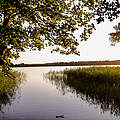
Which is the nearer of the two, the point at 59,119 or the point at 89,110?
the point at 59,119

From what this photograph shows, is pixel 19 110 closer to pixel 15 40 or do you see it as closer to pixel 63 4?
pixel 15 40

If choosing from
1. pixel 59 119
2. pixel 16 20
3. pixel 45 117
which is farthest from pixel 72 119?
pixel 16 20

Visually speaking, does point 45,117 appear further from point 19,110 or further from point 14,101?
point 14,101

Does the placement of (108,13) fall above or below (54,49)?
above

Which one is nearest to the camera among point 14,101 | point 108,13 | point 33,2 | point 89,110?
point 108,13

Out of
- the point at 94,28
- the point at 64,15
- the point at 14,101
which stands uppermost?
the point at 64,15

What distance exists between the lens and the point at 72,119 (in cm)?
991

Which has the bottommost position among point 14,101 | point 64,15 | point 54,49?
point 14,101

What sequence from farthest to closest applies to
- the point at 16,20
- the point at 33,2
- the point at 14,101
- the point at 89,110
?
1. the point at 14,101
2. the point at 16,20
3. the point at 89,110
4. the point at 33,2

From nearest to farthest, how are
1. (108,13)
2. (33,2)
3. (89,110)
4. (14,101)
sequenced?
(108,13)
(33,2)
(89,110)
(14,101)

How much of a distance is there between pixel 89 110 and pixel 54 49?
4.33 meters

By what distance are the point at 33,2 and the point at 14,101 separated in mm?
7503

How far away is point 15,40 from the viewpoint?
11320mm

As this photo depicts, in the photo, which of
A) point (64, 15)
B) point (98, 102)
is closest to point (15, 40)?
point (64, 15)
